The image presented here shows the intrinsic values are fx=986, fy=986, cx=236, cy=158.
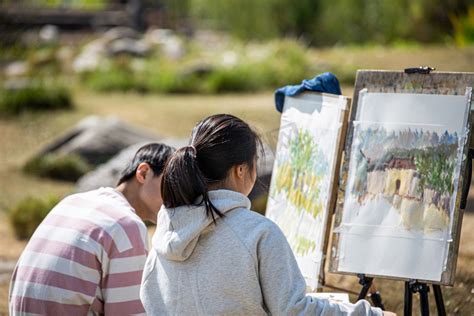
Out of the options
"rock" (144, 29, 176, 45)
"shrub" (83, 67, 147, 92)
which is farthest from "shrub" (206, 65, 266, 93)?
"rock" (144, 29, 176, 45)

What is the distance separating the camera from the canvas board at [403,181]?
390 centimetres

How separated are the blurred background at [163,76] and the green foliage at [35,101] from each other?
0.02 m

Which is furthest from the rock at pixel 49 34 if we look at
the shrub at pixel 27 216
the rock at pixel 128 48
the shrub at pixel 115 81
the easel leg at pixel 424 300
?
the easel leg at pixel 424 300

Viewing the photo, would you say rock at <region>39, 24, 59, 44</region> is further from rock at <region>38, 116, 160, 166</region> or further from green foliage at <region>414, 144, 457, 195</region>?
green foliage at <region>414, 144, 457, 195</region>

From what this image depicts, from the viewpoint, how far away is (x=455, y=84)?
3975mm

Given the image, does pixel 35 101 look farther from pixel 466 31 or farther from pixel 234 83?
pixel 466 31

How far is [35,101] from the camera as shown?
17.1 m

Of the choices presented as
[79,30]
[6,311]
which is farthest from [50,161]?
[79,30]

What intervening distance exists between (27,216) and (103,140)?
3.36 m

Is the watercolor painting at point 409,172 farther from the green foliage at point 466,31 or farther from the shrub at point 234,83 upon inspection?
the green foliage at point 466,31

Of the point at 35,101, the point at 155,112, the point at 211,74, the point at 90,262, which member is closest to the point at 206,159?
the point at 90,262

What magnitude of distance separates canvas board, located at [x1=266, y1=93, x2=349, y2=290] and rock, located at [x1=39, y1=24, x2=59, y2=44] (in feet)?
74.7

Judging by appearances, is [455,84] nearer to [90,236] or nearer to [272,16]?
[90,236]

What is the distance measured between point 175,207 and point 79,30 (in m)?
29.1
